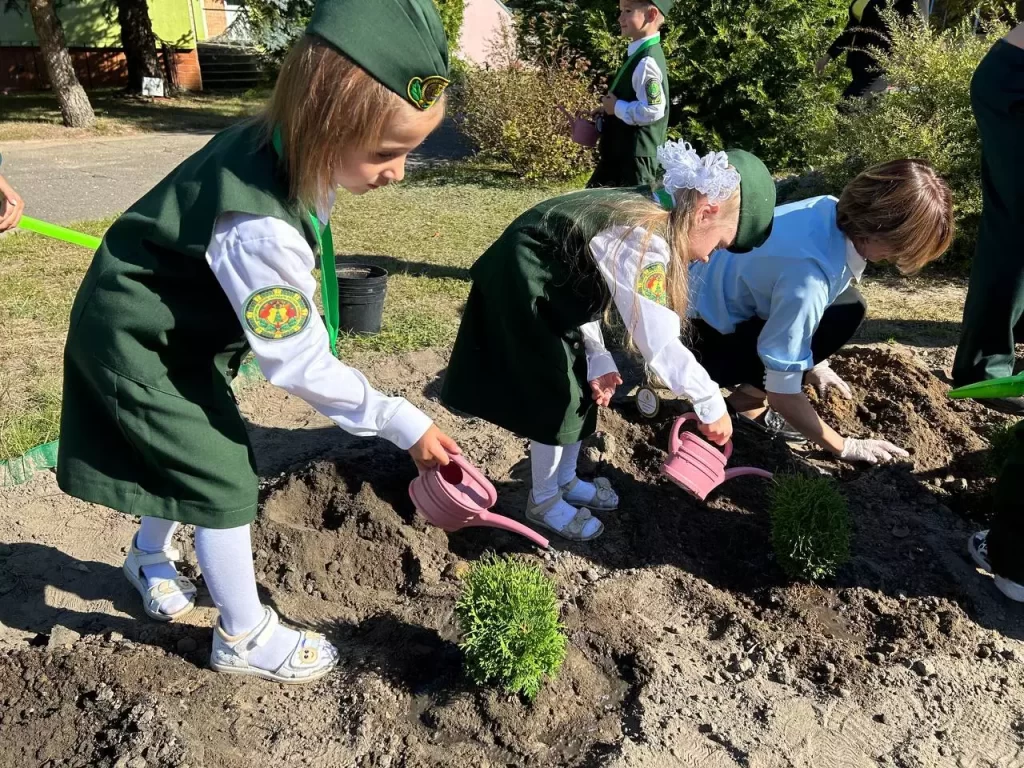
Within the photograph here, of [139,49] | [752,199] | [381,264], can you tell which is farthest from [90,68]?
[752,199]

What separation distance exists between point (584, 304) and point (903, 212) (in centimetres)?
112

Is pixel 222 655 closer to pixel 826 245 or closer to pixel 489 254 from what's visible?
pixel 489 254

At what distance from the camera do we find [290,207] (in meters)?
1.78

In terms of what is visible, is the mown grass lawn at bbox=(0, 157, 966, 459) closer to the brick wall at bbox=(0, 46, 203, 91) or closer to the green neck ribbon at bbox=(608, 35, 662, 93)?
the green neck ribbon at bbox=(608, 35, 662, 93)

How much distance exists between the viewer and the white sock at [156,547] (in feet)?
8.27

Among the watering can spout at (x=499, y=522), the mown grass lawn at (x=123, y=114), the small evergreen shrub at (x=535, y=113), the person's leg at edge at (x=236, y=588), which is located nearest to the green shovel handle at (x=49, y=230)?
the person's leg at edge at (x=236, y=588)

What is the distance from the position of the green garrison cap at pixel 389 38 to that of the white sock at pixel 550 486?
1.48m

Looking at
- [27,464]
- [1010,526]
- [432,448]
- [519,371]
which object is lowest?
[27,464]

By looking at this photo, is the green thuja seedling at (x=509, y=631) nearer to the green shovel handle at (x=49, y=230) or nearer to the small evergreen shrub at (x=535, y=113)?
the green shovel handle at (x=49, y=230)

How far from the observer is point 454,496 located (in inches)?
96.0

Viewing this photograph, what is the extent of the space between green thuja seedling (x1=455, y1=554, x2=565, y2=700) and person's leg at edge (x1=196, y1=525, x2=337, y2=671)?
1.66 feet

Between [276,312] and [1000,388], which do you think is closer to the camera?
[276,312]

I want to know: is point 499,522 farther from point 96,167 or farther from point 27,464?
point 96,167

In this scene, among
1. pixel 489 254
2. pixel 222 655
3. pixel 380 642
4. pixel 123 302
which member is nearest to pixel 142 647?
pixel 222 655
